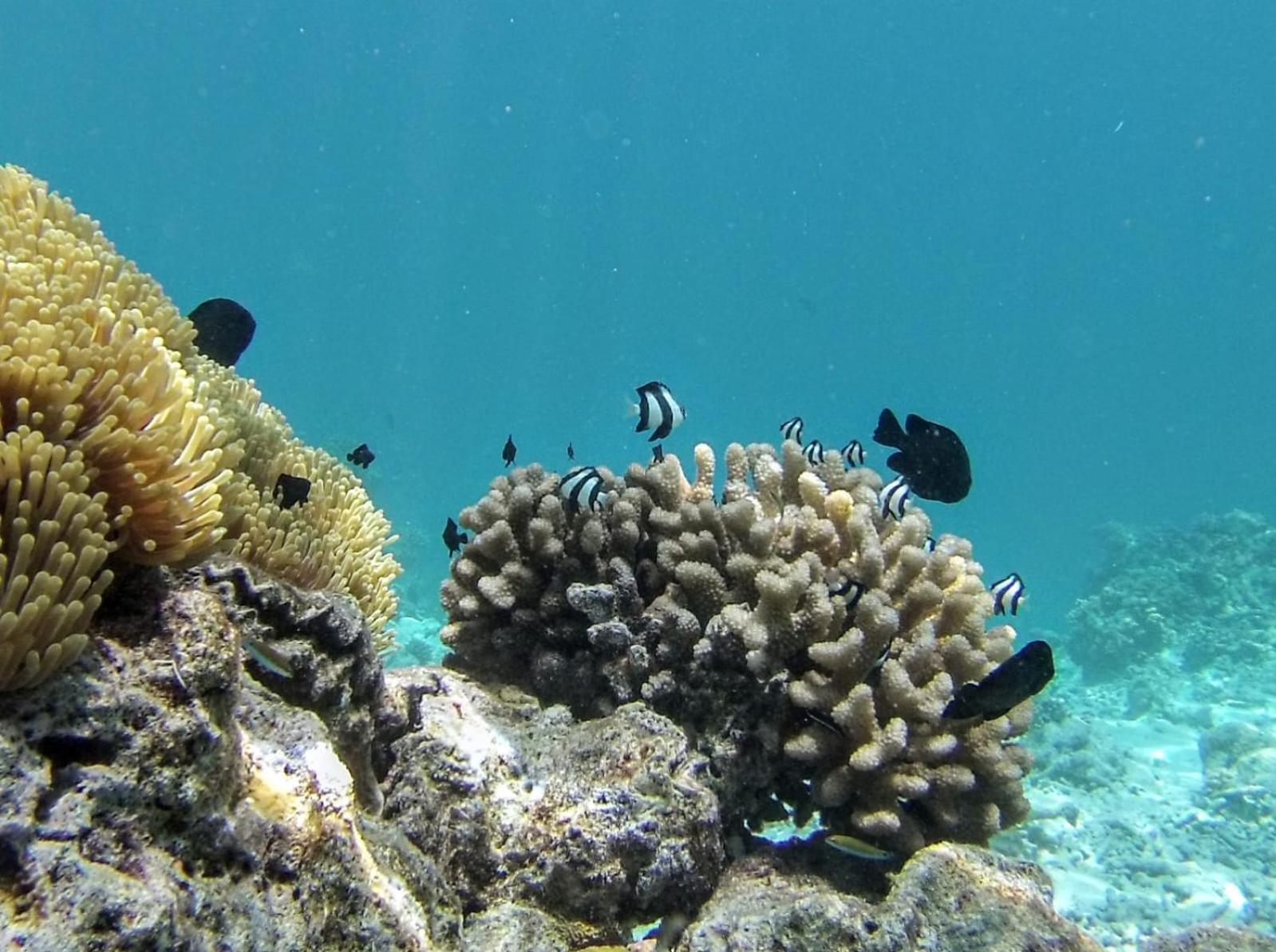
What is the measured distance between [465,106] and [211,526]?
5195 inches

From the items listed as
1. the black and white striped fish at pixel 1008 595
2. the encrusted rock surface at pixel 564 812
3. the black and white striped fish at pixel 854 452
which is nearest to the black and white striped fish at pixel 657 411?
the black and white striped fish at pixel 854 452

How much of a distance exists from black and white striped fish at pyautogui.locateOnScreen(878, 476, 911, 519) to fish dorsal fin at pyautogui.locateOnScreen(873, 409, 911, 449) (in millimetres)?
221

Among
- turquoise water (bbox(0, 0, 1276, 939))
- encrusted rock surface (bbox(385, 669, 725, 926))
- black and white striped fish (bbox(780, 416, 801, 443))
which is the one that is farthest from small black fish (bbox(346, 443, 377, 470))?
turquoise water (bbox(0, 0, 1276, 939))

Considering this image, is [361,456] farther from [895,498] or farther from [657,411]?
[895,498]

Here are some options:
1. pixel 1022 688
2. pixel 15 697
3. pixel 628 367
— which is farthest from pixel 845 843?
pixel 628 367

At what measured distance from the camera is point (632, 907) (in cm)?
315

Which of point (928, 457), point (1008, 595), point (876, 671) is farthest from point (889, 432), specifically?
point (876, 671)

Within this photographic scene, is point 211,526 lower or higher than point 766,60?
lower

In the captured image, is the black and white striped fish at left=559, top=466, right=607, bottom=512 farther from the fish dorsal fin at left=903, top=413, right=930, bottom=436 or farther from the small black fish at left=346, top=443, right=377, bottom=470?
the small black fish at left=346, top=443, right=377, bottom=470

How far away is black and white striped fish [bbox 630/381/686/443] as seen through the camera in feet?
15.8

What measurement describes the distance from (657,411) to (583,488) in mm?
786

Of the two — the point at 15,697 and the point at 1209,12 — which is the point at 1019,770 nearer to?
the point at 15,697

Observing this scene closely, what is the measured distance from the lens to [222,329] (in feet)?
15.1

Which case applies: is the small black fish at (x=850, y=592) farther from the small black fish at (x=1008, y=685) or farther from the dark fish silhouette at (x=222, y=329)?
the dark fish silhouette at (x=222, y=329)
